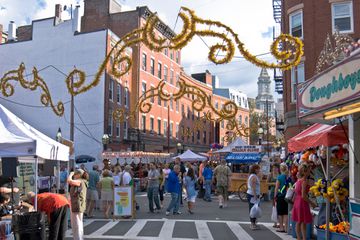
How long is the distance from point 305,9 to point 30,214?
21521 millimetres

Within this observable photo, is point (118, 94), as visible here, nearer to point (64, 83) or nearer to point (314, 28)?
point (64, 83)

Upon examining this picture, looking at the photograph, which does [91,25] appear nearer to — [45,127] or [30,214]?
[45,127]

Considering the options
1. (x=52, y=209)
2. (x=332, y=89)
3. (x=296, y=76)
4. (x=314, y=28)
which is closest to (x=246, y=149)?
(x=296, y=76)

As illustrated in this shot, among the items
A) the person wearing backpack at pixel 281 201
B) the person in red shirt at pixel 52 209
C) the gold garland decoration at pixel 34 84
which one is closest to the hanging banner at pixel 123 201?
the gold garland decoration at pixel 34 84

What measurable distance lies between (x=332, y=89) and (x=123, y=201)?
31.7 ft

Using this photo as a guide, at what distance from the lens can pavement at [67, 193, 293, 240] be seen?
1094 cm

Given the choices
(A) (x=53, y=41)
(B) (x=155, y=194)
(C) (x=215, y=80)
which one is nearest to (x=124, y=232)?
(B) (x=155, y=194)

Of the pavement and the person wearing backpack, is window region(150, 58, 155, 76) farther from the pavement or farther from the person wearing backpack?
the person wearing backpack

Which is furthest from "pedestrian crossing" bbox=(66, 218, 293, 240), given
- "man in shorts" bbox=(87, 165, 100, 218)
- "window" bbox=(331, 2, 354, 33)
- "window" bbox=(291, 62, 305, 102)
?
"window" bbox=(331, 2, 354, 33)

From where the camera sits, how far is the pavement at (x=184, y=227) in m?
10.9

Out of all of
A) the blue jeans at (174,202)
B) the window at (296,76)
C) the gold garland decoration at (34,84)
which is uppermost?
the window at (296,76)

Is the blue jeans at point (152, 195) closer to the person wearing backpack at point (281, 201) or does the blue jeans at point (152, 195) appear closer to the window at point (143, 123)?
the person wearing backpack at point (281, 201)

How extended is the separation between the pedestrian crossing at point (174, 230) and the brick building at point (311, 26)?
11621mm

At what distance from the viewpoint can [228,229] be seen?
12.0 metres
